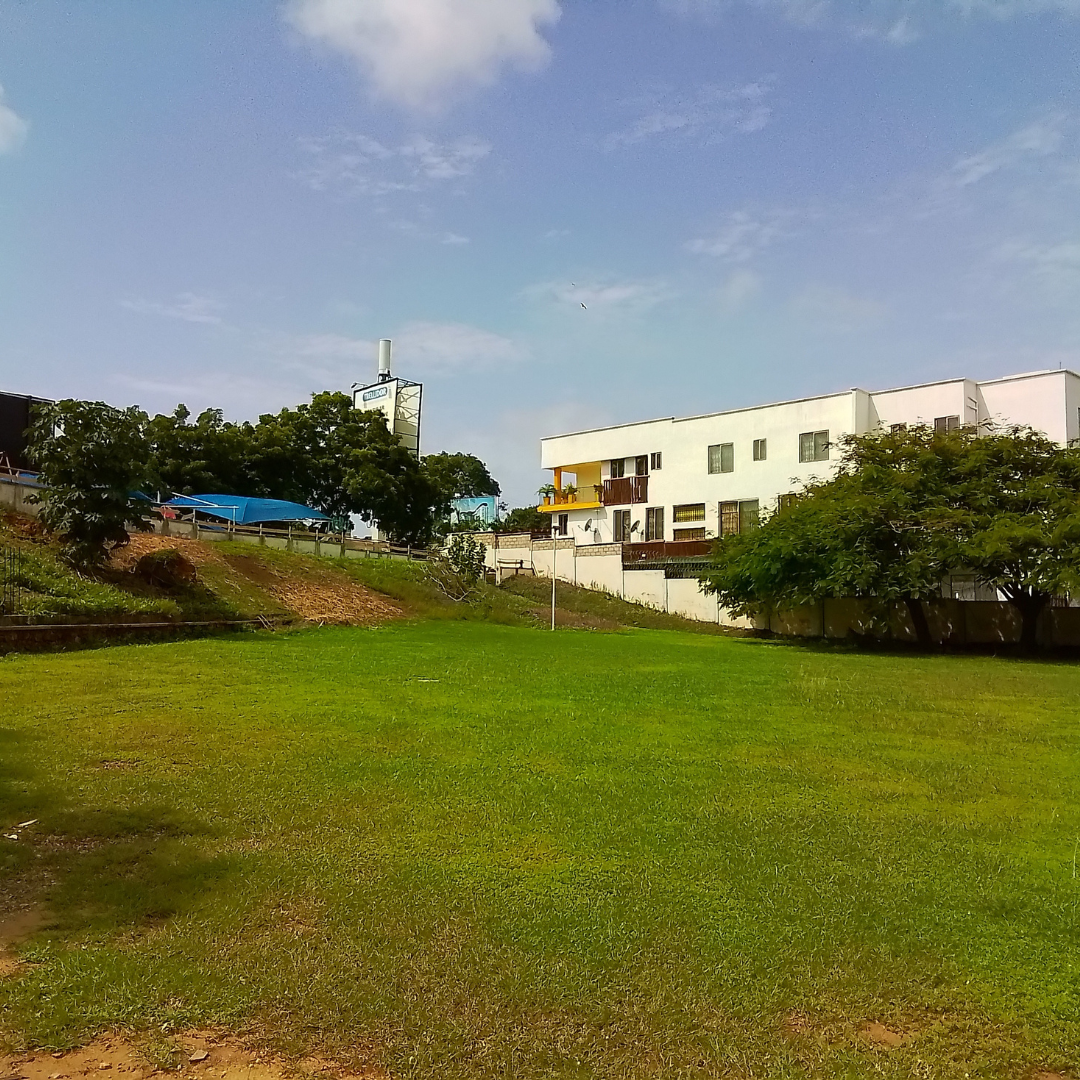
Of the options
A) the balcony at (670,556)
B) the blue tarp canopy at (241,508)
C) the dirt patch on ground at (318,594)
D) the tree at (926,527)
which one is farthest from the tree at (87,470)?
the balcony at (670,556)

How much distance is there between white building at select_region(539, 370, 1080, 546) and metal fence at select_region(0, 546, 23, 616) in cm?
2312

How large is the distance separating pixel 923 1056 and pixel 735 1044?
73cm

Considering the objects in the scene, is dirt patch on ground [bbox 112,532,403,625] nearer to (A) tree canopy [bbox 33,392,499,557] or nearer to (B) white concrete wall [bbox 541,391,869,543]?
(A) tree canopy [bbox 33,392,499,557]

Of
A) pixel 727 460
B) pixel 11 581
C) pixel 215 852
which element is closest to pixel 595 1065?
pixel 215 852

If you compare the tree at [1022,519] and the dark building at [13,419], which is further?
the dark building at [13,419]

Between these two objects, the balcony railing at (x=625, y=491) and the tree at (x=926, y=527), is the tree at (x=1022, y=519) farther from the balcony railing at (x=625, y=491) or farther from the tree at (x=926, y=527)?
the balcony railing at (x=625, y=491)

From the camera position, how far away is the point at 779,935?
4613 millimetres

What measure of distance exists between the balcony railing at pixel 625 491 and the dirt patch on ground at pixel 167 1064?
38.1 metres

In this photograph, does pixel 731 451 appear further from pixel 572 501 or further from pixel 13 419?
pixel 13 419

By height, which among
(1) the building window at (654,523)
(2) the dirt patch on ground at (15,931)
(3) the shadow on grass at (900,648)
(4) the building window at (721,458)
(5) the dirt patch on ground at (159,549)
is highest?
(4) the building window at (721,458)

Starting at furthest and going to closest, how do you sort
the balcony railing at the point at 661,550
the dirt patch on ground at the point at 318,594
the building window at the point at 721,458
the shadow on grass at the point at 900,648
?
the building window at the point at 721,458 → the balcony railing at the point at 661,550 → the dirt patch on ground at the point at 318,594 → the shadow on grass at the point at 900,648

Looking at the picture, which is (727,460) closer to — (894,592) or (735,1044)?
(894,592)

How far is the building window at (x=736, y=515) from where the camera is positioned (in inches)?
1460

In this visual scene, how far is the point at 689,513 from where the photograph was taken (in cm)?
3941
